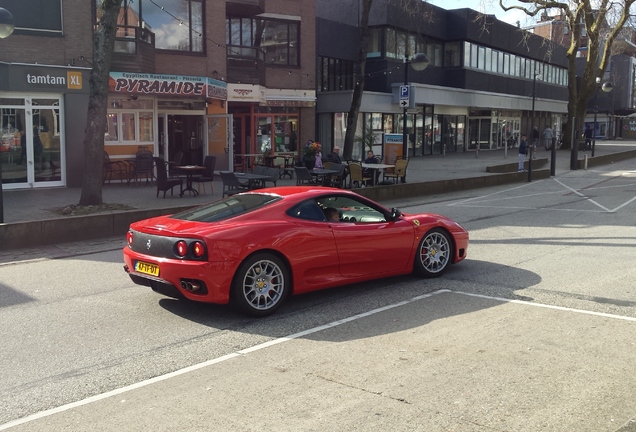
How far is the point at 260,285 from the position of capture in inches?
264

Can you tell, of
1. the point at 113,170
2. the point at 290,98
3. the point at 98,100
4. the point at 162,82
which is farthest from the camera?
the point at 290,98

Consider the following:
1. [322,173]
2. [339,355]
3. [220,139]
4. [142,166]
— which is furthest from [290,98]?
[339,355]

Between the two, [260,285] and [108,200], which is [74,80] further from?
[260,285]

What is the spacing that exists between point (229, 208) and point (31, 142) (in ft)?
44.2

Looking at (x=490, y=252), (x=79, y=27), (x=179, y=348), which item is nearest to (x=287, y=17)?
(x=79, y=27)

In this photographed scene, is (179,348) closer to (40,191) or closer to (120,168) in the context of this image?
(40,191)

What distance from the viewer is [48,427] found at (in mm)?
4246

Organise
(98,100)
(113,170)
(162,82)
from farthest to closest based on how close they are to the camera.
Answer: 1. (162,82)
2. (113,170)
3. (98,100)

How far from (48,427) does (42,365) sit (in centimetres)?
132

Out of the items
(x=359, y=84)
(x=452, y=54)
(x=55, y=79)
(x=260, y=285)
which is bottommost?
(x=260, y=285)

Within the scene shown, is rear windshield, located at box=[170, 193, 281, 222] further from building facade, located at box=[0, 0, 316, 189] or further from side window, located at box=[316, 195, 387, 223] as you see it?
building facade, located at box=[0, 0, 316, 189]

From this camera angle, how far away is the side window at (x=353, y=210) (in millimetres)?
7680

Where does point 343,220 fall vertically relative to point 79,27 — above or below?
below

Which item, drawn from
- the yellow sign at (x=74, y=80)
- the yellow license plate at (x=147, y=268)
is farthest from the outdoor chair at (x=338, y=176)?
the yellow license plate at (x=147, y=268)
